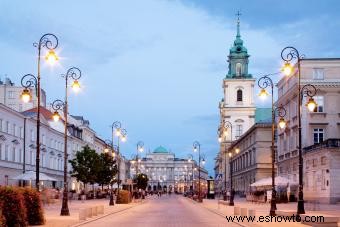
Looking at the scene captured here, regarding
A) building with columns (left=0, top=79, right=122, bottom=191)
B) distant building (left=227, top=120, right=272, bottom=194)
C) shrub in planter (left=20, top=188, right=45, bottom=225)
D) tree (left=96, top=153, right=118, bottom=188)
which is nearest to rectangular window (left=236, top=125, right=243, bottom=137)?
distant building (left=227, top=120, right=272, bottom=194)

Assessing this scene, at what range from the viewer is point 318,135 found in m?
70.3

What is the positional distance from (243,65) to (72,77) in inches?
4442

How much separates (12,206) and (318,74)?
169 feet

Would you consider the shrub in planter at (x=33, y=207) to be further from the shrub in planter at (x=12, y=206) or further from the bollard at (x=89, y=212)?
the bollard at (x=89, y=212)

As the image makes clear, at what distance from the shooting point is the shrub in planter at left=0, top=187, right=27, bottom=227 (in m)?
24.2

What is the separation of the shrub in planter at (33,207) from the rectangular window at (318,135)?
4644 centimetres

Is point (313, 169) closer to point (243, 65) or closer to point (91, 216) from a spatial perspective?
point (91, 216)

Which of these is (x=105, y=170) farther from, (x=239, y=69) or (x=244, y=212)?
(x=244, y=212)

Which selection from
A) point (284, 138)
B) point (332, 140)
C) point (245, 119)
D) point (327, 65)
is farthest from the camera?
point (245, 119)

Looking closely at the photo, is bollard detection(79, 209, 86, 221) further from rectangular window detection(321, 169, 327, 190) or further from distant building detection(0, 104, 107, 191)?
distant building detection(0, 104, 107, 191)

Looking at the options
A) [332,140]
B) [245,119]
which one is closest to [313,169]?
[332,140]

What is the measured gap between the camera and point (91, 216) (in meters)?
37.0

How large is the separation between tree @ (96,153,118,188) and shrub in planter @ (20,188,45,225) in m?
Result: 64.0

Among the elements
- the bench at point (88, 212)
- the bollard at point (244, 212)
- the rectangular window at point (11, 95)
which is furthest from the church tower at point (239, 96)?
the bollard at point (244, 212)
